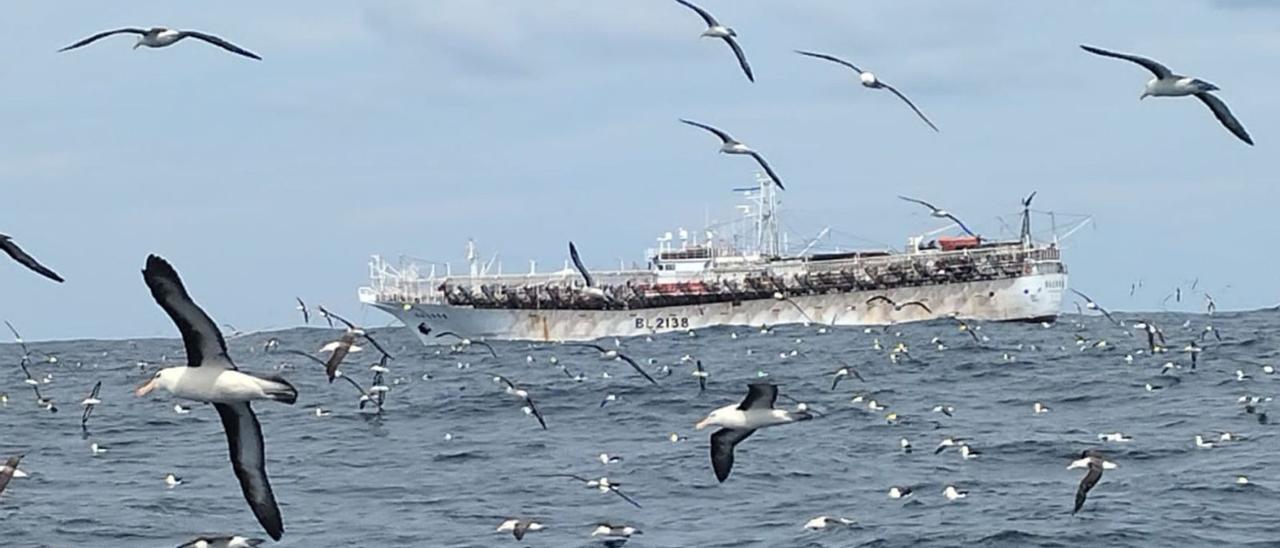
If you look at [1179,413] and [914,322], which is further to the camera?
[914,322]

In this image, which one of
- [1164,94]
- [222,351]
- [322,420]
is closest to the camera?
[222,351]

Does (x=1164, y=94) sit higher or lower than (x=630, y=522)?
higher

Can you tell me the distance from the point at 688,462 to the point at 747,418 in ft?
43.2

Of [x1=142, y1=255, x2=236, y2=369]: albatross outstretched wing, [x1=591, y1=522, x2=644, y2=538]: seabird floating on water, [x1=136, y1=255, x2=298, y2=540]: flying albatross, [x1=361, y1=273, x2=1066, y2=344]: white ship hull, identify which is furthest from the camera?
[x1=361, y1=273, x2=1066, y2=344]: white ship hull

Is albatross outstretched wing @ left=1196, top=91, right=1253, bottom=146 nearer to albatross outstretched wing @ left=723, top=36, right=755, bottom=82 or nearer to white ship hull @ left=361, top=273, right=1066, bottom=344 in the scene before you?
albatross outstretched wing @ left=723, top=36, right=755, bottom=82

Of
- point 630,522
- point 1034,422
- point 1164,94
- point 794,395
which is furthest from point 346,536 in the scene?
point 794,395

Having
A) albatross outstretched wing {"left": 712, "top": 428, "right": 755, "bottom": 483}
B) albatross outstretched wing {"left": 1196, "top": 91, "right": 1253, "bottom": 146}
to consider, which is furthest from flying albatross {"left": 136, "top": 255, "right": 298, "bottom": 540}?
albatross outstretched wing {"left": 1196, "top": 91, "right": 1253, "bottom": 146}

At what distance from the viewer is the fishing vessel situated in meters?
85.9

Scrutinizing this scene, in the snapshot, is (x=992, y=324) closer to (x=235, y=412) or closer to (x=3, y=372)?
(x=3, y=372)

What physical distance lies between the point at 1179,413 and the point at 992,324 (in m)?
48.4

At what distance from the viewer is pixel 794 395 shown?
1615 inches

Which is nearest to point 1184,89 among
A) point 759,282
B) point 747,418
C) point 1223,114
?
point 1223,114

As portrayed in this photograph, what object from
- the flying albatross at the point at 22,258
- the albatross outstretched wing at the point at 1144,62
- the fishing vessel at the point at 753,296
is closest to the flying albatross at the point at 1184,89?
the albatross outstretched wing at the point at 1144,62

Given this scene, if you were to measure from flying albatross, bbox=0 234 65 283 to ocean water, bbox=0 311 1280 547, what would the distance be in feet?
29.3
